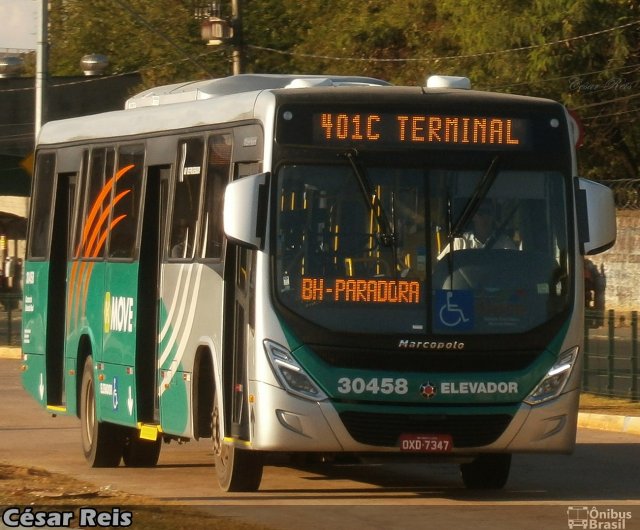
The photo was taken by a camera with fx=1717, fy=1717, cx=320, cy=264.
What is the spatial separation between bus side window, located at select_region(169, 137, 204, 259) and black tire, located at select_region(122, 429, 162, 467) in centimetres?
223

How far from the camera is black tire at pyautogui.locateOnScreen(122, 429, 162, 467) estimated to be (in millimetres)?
14648

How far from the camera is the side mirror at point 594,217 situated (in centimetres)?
1173

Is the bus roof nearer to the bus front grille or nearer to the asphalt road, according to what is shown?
the bus front grille

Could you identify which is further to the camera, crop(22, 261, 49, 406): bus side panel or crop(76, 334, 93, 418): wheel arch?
crop(22, 261, 49, 406): bus side panel

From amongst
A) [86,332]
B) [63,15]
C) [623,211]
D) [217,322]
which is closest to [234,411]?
[217,322]

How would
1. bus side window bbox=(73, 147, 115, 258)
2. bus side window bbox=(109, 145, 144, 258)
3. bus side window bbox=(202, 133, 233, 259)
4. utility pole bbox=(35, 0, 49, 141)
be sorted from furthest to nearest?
utility pole bbox=(35, 0, 49, 141)
bus side window bbox=(73, 147, 115, 258)
bus side window bbox=(109, 145, 144, 258)
bus side window bbox=(202, 133, 233, 259)

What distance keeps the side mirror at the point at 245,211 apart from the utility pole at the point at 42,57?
17872mm

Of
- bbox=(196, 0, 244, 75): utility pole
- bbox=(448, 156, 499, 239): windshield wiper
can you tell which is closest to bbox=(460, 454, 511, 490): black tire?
bbox=(448, 156, 499, 239): windshield wiper

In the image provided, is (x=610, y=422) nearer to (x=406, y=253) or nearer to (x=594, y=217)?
(x=594, y=217)

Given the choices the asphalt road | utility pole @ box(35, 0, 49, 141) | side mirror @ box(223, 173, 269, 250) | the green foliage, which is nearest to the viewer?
the asphalt road

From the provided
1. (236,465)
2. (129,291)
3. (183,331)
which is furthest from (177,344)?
(236,465)

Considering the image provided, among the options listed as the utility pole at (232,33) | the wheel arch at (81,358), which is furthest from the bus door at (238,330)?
the utility pole at (232,33)

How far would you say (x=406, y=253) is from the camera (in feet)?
37.3

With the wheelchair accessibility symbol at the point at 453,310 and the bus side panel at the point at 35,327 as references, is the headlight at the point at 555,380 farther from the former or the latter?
the bus side panel at the point at 35,327
